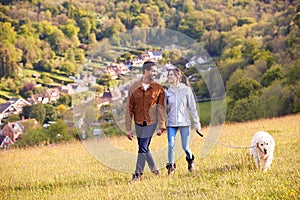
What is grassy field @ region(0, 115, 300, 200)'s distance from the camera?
6.55 meters

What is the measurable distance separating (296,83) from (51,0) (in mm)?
33517

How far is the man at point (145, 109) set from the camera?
7.96m

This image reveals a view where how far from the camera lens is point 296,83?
36781 mm

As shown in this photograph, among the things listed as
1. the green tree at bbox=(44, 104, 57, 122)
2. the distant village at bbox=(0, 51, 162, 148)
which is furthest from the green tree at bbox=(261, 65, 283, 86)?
the green tree at bbox=(44, 104, 57, 122)

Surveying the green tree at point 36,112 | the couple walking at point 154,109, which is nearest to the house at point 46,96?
the green tree at point 36,112

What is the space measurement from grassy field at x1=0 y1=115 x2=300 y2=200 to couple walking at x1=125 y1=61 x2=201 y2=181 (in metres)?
0.53

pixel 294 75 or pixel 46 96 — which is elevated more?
pixel 294 75

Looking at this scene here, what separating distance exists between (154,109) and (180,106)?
0.44 metres

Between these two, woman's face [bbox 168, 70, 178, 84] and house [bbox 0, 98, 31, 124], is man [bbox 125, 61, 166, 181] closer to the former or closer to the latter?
woman's face [bbox 168, 70, 178, 84]

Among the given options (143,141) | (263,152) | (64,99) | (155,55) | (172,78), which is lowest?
(64,99)

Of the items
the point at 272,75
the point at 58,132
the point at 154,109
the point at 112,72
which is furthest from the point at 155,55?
the point at 272,75

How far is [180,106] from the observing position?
805 cm

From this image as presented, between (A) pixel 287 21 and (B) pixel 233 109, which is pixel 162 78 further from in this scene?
(A) pixel 287 21

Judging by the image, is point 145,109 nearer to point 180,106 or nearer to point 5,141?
point 180,106
